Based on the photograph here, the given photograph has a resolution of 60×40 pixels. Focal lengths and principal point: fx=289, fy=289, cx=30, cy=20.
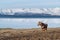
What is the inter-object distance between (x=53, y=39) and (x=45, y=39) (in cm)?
69

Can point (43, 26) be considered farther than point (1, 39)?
Yes

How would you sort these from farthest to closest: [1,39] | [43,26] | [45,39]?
[43,26]
[1,39]
[45,39]

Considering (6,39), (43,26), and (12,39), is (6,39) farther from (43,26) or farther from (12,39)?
(43,26)

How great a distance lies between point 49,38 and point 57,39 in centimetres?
45

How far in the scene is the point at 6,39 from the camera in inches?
584

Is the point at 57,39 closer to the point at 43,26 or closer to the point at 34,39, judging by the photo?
the point at 34,39

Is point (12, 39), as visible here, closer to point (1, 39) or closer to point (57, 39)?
point (1, 39)

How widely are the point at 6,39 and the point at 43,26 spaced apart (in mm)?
8043

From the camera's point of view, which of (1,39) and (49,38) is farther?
(1,39)

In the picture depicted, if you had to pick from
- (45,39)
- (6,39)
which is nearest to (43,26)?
(6,39)

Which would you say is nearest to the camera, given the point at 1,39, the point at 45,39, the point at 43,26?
the point at 45,39

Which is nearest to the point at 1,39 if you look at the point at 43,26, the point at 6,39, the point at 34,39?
the point at 6,39

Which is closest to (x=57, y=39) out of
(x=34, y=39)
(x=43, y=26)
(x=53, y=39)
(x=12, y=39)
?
(x=53, y=39)

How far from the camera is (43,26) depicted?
888 inches
